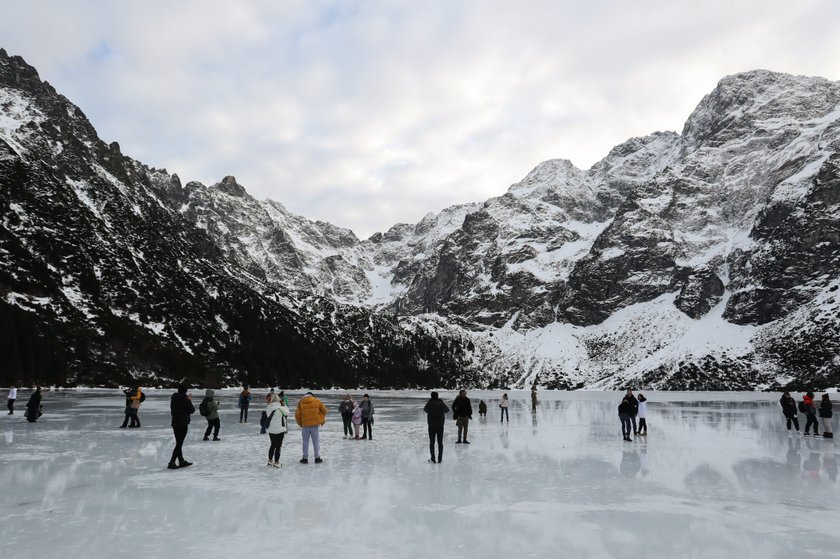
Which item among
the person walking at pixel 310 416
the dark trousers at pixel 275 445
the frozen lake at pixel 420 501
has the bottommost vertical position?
the frozen lake at pixel 420 501

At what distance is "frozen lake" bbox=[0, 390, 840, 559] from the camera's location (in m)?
9.96

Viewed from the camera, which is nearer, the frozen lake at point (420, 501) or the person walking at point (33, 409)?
the frozen lake at point (420, 501)

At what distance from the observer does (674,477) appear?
17219mm

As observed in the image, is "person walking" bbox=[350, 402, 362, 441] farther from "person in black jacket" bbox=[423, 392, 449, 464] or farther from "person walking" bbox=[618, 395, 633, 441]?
"person walking" bbox=[618, 395, 633, 441]

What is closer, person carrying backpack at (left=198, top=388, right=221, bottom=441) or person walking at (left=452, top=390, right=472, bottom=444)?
person walking at (left=452, top=390, right=472, bottom=444)

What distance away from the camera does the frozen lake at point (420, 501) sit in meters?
9.96

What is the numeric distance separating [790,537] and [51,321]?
133 metres

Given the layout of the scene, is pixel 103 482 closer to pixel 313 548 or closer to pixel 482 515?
pixel 313 548

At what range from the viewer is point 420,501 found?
1371cm

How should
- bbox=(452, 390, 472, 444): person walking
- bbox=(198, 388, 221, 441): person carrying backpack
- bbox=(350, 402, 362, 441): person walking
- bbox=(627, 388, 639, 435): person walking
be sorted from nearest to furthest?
1. bbox=(452, 390, 472, 444): person walking
2. bbox=(198, 388, 221, 441): person carrying backpack
3. bbox=(627, 388, 639, 435): person walking
4. bbox=(350, 402, 362, 441): person walking

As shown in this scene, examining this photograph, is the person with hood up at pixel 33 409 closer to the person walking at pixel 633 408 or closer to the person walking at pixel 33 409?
the person walking at pixel 33 409

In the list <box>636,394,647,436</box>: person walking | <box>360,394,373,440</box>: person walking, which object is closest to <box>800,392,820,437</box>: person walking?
<box>636,394,647,436</box>: person walking

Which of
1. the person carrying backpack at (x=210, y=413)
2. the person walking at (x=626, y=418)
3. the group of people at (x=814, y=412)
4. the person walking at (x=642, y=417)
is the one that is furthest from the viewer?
the person walking at (x=642, y=417)

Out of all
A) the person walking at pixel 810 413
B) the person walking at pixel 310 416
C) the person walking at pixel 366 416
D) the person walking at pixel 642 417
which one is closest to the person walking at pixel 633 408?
the person walking at pixel 642 417
